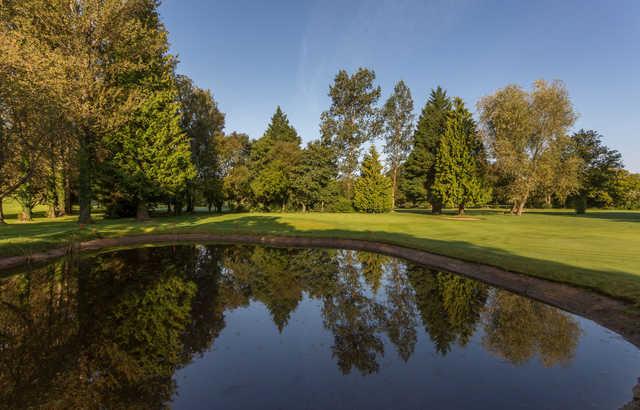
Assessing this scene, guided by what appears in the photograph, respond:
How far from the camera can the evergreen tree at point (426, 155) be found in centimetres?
4859

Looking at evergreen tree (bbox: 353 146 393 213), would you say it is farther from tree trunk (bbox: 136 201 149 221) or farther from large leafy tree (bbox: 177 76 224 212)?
tree trunk (bbox: 136 201 149 221)

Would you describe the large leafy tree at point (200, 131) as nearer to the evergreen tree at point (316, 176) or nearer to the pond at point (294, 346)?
the evergreen tree at point (316, 176)

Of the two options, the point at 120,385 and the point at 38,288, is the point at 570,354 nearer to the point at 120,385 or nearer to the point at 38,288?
the point at 120,385

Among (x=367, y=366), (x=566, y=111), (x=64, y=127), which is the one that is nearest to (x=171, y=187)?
(x=64, y=127)

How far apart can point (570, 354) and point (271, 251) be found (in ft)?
51.9

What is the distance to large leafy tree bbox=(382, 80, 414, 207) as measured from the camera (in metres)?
57.4

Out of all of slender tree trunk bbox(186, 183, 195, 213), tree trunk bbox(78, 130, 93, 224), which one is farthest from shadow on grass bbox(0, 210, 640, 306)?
slender tree trunk bbox(186, 183, 195, 213)

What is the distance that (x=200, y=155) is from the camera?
44281 millimetres

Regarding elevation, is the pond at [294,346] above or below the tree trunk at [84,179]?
below

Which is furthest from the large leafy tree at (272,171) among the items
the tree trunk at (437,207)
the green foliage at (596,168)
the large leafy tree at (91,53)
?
the green foliage at (596,168)

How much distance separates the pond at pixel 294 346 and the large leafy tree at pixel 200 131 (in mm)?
32416

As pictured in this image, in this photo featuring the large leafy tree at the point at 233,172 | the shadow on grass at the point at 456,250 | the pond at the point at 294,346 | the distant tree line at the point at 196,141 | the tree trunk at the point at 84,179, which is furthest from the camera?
the large leafy tree at the point at 233,172

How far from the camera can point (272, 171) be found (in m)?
52.7

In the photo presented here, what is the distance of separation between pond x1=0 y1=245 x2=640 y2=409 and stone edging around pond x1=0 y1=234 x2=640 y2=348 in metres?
→ 0.52
